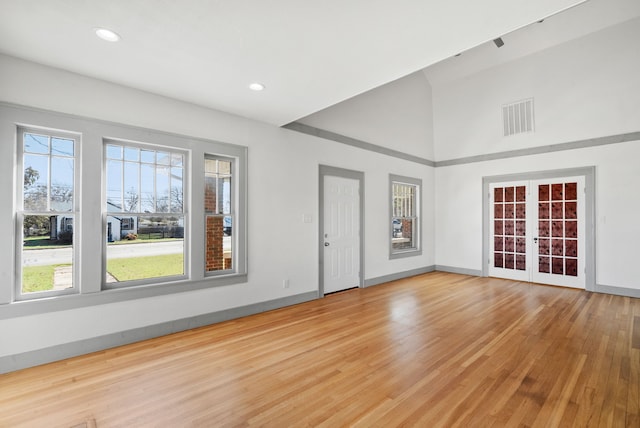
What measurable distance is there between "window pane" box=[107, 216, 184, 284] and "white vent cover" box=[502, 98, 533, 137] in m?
6.63

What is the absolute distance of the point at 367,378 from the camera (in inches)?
99.1

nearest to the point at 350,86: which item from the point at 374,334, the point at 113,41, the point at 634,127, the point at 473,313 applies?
the point at 113,41

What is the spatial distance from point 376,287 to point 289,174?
281 centimetres

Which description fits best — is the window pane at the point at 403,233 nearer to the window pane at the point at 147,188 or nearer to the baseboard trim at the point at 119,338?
the baseboard trim at the point at 119,338

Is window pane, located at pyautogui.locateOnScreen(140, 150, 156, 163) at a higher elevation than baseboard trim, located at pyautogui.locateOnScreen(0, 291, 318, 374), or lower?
higher

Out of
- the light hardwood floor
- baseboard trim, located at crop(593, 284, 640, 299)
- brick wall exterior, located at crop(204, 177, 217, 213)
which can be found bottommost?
the light hardwood floor

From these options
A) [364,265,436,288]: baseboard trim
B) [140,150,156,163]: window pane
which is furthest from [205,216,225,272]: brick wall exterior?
[364,265,436,288]: baseboard trim

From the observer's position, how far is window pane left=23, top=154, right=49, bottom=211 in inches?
111

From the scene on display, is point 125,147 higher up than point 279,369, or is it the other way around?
point 125,147

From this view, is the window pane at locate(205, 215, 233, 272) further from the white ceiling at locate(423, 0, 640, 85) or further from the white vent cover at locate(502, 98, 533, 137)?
the white ceiling at locate(423, 0, 640, 85)

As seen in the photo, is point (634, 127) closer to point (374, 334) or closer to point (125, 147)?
point (374, 334)

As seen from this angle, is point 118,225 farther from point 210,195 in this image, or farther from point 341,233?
point 341,233

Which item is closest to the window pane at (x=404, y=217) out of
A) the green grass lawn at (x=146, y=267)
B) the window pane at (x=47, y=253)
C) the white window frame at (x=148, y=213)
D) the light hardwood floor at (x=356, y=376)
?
the light hardwood floor at (x=356, y=376)

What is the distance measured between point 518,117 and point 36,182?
7.85m
